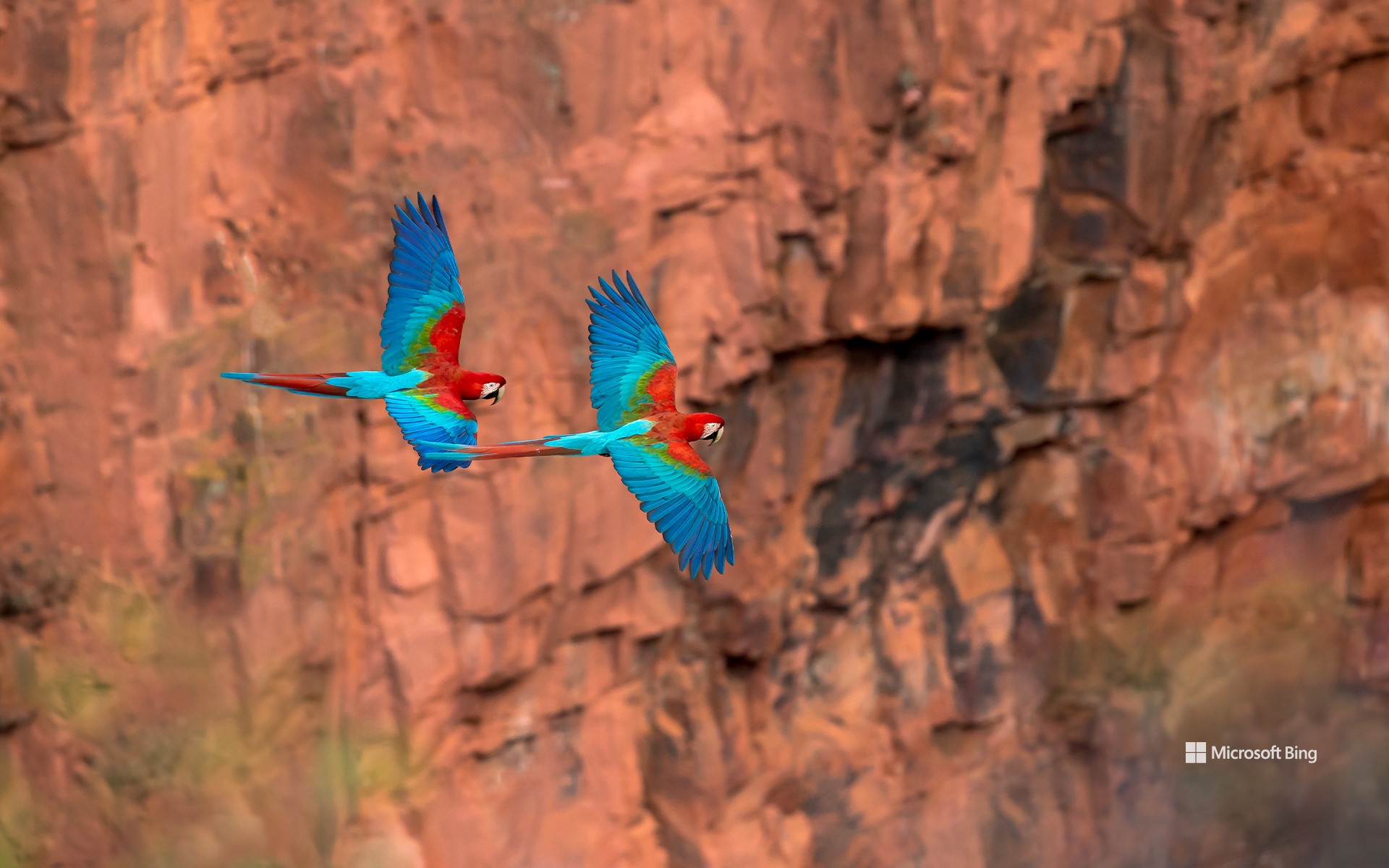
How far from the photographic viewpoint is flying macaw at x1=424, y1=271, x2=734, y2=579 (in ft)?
10.5

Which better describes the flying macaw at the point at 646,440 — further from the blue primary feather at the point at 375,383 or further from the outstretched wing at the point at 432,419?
the blue primary feather at the point at 375,383

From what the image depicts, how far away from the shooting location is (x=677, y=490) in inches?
127

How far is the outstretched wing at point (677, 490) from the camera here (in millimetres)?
3197

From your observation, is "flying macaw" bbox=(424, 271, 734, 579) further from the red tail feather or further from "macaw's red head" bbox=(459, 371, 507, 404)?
the red tail feather

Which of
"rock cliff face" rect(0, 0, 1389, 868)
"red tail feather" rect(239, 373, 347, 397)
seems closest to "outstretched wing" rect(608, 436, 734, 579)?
"red tail feather" rect(239, 373, 347, 397)

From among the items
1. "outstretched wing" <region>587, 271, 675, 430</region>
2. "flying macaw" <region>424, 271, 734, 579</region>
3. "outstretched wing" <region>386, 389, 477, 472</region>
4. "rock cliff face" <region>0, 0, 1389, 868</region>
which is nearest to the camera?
"outstretched wing" <region>386, 389, 477, 472</region>

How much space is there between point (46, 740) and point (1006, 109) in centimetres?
429

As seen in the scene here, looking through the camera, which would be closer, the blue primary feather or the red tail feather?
the red tail feather

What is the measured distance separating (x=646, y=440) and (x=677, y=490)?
153 millimetres

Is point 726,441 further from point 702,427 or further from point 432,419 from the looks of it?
point 432,419

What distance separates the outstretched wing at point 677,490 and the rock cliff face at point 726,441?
7.72 feet

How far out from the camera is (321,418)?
18.1ft

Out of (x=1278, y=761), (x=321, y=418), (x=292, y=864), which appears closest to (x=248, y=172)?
(x=321, y=418)

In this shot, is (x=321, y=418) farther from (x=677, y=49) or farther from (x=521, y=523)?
(x=677, y=49)
